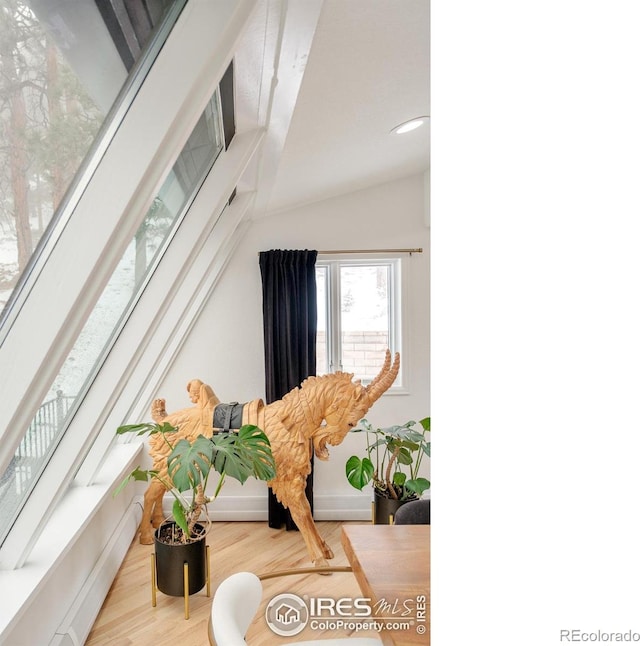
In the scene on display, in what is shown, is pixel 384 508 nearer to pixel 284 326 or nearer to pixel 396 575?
pixel 284 326

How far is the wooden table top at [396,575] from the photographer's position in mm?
750

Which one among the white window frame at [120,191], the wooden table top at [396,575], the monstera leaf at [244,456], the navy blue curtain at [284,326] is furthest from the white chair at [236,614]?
the navy blue curtain at [284,326]

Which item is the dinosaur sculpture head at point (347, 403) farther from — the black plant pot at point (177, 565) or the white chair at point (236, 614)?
the white chair at point (236, 614)

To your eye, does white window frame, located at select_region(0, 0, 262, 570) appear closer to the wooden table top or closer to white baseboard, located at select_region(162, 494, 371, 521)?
the wooden table top

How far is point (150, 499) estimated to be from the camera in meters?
3.25

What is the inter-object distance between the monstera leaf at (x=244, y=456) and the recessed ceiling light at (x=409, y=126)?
69.0 inches

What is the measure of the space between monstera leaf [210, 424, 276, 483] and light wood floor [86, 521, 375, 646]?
27.3 inches

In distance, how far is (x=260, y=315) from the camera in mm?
3807

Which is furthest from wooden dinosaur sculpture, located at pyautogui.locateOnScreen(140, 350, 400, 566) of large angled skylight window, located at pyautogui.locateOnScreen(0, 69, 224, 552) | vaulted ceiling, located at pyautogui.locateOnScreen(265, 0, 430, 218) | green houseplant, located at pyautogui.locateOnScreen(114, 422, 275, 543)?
vaulted ceiling, located at pyautogui.locateOnScreen(265, 0, 430, 218)

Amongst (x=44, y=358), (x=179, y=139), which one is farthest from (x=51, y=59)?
(x=44, y=358)

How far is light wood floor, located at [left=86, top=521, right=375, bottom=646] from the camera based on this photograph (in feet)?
7.81

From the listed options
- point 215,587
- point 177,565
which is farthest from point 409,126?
point 215,587
